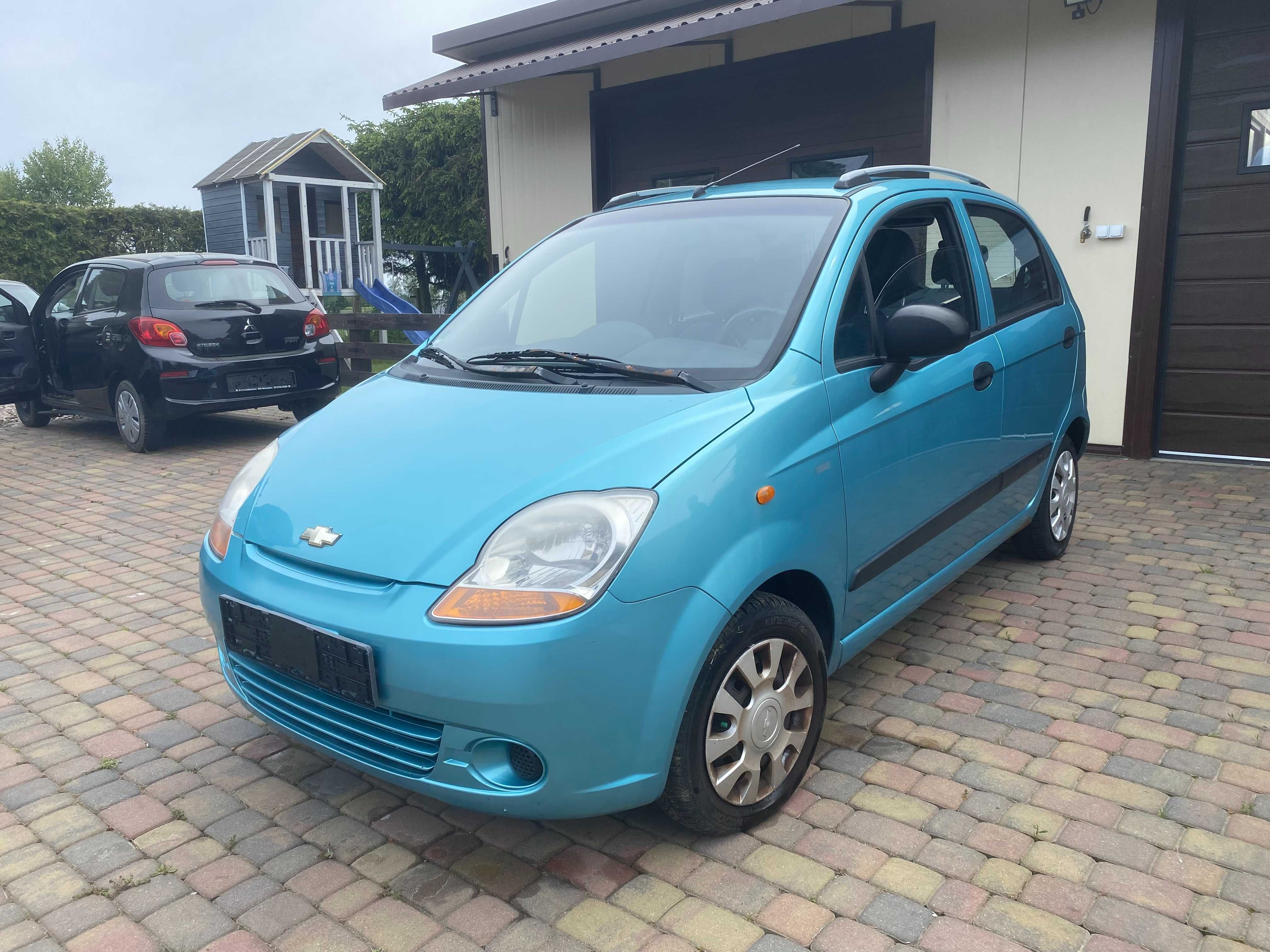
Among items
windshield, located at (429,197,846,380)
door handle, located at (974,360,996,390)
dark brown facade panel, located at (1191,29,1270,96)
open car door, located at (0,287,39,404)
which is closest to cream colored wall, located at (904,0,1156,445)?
dark brown facade panel, located at (1191,29,1270,96)

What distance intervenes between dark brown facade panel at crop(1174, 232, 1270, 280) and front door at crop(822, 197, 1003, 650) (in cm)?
431

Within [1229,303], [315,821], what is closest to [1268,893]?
[315,821]

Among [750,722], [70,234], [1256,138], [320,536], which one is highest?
[70,234]

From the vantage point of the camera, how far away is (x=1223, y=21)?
6.86 m

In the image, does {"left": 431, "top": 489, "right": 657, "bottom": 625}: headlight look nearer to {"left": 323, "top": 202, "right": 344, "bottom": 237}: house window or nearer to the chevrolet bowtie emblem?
the chevrolet bowtie emblem

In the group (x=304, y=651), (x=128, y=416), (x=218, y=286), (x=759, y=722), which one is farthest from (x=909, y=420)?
(x=128, y=416)

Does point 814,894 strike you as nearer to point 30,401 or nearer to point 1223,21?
point 1223,21

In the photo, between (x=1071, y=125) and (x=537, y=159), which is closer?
(x=1071, y=125)

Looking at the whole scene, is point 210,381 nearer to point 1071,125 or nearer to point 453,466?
point 453,466

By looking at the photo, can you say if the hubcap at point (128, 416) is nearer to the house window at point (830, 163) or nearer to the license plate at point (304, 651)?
the house window at point (830, 163)

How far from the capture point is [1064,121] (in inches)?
297

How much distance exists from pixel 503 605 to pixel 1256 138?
23.4ft

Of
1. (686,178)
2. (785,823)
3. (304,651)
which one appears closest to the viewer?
(304,651)

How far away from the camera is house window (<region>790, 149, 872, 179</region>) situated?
8.84 m
